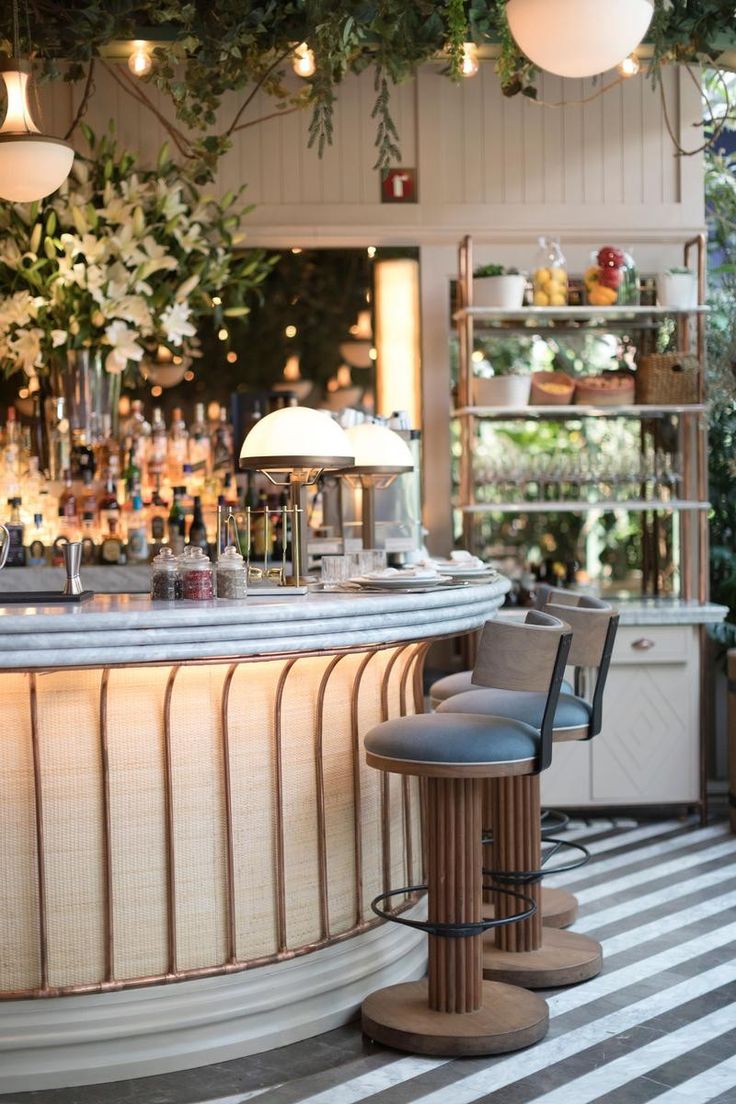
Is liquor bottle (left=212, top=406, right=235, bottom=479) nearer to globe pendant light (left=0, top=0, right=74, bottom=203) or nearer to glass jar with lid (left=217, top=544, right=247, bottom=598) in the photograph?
globe pendant light (left=0, top=0, right=74, bottom=203)

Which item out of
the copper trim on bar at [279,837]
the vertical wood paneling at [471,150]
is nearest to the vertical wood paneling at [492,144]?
the vertical wood paneling at [471,150]

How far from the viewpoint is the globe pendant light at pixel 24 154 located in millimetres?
4336

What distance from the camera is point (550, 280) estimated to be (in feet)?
20.0

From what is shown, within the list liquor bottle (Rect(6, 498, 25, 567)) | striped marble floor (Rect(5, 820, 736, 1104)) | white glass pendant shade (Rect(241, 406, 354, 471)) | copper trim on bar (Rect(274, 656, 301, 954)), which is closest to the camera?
striped marble floor (Rect(5, 820, 736, 1104))

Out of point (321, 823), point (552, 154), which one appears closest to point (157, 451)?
point (552, 154)

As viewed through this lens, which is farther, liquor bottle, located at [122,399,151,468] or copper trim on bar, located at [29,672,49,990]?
liquor bottle, located at [122,399,151,468]

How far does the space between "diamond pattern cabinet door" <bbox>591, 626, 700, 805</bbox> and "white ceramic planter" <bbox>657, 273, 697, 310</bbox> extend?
140cm

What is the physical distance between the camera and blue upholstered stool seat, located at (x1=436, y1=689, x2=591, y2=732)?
3.67 metres

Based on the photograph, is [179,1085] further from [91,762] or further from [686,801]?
[686,801]

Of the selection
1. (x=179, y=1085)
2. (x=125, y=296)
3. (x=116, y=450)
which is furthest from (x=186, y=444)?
(x=179, y=1085)

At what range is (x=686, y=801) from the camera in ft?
19.9

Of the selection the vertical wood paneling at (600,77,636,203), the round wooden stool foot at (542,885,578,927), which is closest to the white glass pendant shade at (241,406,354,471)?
the round wooden stool foot at (542,885,578,927)

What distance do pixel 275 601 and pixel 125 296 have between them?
239 centimetres

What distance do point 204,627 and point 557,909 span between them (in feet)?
6.52
